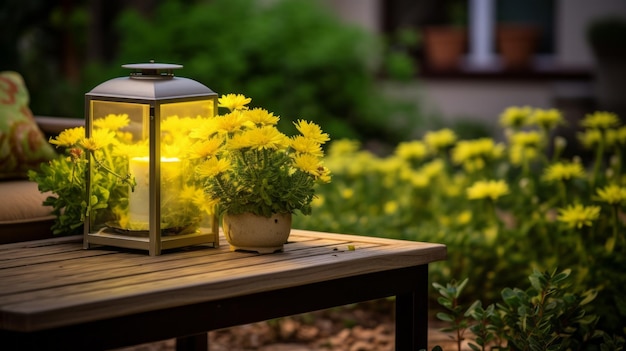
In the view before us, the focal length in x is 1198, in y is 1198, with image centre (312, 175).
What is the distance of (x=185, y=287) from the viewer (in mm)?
2496

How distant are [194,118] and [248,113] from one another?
6.0 inches

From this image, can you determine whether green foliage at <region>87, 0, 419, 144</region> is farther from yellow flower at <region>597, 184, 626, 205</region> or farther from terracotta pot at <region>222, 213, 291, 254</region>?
terracotta pot at <region>222, 213, 291, 254</region>

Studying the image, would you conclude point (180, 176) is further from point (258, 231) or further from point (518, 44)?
point (518, 44)

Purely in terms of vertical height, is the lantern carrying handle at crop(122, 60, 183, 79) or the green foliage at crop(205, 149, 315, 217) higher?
the lantern carrying handle at crop(122, 60, 183, 79)

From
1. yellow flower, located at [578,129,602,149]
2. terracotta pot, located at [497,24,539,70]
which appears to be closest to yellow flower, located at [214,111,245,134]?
yellow flower, located at [578,129,602,149]

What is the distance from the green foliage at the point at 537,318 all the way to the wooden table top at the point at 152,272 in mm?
288

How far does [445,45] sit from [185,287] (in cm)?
802

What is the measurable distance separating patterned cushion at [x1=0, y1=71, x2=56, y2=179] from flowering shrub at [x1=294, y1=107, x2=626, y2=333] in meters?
1.13

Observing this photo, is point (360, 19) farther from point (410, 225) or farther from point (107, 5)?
point (410, 225)

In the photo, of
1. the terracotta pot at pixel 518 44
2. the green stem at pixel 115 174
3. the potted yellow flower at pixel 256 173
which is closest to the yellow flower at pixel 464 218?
the potted yellow flower at pixel 256 173

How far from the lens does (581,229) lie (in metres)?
4.08

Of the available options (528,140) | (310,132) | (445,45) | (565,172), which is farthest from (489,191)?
(445,45)

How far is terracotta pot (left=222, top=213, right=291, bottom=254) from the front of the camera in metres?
2.90

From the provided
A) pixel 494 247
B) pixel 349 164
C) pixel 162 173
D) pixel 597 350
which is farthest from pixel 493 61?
pixel 162 173
